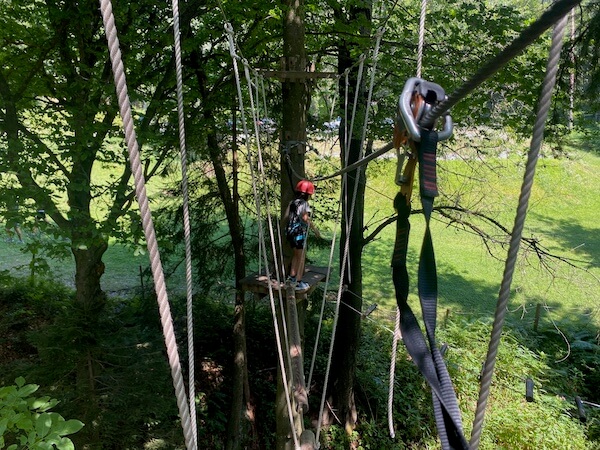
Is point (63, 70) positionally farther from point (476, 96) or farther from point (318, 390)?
point (318, 390)

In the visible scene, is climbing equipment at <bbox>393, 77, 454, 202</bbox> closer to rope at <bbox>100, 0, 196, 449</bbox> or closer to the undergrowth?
rope at <bbox>100, 0, 196, 449</bbox>

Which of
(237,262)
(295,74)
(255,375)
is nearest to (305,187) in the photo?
(295,74)

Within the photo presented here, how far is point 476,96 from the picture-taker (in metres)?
3.73

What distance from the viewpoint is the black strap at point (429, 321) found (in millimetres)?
549

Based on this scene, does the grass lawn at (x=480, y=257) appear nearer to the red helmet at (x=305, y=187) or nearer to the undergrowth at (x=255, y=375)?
the undergrowth at (x=255, y=375)

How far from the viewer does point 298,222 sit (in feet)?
8.64

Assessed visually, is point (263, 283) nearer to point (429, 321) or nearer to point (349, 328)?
point (429, 321)

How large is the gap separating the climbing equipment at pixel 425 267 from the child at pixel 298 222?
1.75 metres

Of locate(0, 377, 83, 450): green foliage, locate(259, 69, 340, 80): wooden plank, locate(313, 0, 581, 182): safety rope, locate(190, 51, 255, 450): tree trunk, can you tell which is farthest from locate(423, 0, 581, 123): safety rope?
locate(190, 51, 255, 450): tree trunk

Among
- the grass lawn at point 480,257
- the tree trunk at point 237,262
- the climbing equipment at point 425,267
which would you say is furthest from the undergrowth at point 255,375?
the climbing equipment at point 425,267

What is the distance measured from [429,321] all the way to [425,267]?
0.26 feet

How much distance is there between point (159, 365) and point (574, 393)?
4.94 meters

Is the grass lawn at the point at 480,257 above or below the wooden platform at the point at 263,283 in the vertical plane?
below

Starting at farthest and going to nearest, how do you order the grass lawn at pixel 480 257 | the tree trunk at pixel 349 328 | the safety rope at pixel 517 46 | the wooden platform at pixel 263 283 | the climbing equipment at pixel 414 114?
the grass lawn at pixel 480 257 < the tree trunk at pixel 349 328 < the wooden platform at pixel 263 283 < the climbing equipment at pixel 414 114 < the safety rope at pixel 517 46
